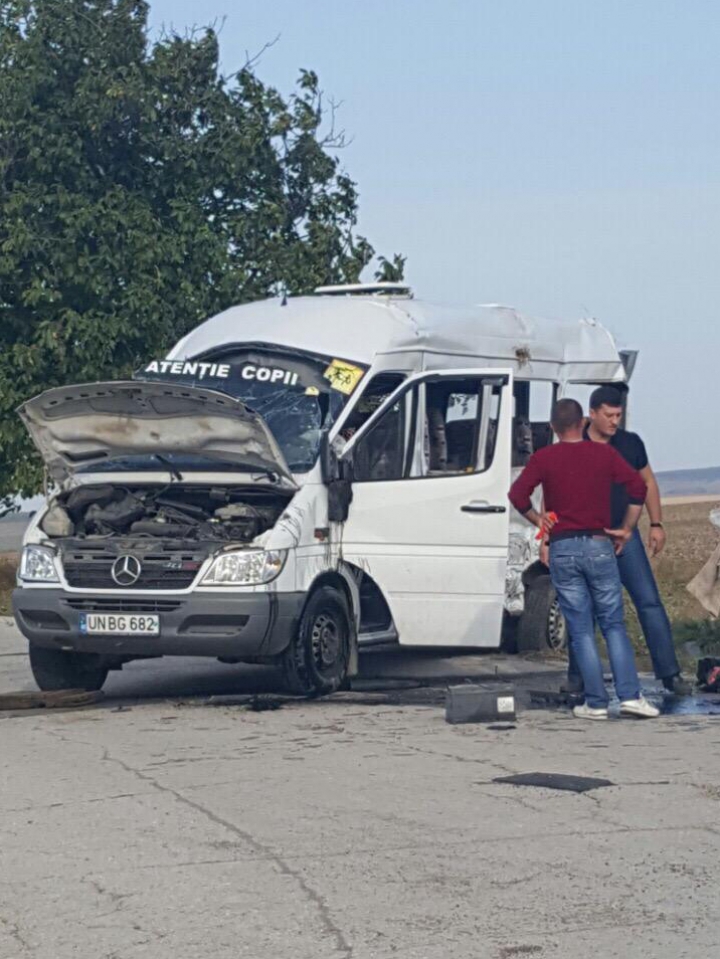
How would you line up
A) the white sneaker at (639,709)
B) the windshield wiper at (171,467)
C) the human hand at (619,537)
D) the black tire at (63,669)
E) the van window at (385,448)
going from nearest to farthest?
the white sneaker at (639,709) < the human hand at (619,537) < the windshield wiper at (171,467) < the black tire at (63,669) < the van window at (385,448)

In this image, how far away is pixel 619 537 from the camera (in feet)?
34.8

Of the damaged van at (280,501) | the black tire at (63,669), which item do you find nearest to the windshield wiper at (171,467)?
the damaged van at (280,501)

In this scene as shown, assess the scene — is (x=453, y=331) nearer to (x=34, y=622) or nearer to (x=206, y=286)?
(x=34, y=622)

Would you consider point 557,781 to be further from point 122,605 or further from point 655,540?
point 122,605

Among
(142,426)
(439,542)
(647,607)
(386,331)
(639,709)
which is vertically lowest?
(639,709)

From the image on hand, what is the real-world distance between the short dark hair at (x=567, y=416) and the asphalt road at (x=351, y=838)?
169 centimetres

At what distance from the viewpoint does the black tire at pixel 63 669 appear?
11812 mm

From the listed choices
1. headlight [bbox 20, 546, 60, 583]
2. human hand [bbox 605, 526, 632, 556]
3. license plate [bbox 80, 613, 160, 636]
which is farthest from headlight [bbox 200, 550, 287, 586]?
human hand [bbox 605, 526, 632, 556]

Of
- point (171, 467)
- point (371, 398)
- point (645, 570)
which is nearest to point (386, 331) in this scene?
point (371, 398)

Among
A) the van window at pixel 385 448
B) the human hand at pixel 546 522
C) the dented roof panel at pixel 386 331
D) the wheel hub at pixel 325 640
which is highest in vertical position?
the dented roof panel at pixel 386 331

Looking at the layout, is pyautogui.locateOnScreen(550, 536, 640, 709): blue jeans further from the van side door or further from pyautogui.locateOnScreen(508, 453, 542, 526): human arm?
the van side door

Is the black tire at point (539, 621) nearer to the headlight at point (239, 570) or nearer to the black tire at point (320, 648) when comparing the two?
the black tire at point (320, 648)

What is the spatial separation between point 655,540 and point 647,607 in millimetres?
599

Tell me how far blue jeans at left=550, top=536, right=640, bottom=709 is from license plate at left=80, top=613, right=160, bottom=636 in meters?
2.49
